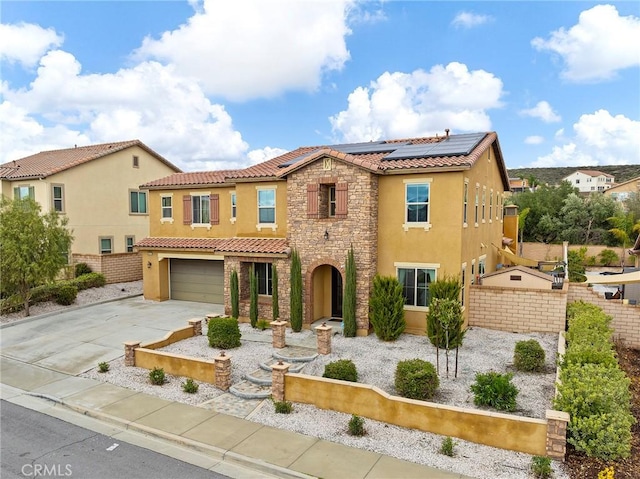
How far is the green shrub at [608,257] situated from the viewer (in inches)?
1635

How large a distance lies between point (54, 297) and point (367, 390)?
19037 mm

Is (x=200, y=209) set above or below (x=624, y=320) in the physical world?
above

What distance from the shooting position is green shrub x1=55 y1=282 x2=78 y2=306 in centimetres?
2191

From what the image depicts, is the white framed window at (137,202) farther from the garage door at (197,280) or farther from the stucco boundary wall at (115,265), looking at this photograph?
the garage door at (197,280)

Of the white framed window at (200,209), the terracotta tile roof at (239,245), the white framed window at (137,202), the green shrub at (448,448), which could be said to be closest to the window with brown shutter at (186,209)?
the white framed window at (200,209)

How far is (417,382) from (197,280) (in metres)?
16.2

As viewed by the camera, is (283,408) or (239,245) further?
(239,245)

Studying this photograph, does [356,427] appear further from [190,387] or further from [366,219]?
[366,219]

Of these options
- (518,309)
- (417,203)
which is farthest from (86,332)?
(518,309)

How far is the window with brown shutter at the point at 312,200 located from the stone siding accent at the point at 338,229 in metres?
0.16

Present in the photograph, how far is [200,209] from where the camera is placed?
2386cm

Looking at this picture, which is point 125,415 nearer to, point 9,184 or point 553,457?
point 553,457

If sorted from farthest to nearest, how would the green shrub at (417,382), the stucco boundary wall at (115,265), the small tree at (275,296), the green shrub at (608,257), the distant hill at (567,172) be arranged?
the distant hill at (567,172), the green shrub at (608,257), the stucco boundary wall at (115,265), the small tree at (275,296), the green shrub at (417,382)

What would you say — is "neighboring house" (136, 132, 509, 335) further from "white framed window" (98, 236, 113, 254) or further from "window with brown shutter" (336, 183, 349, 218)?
"white framed window" (98, 236, 113, 254)
